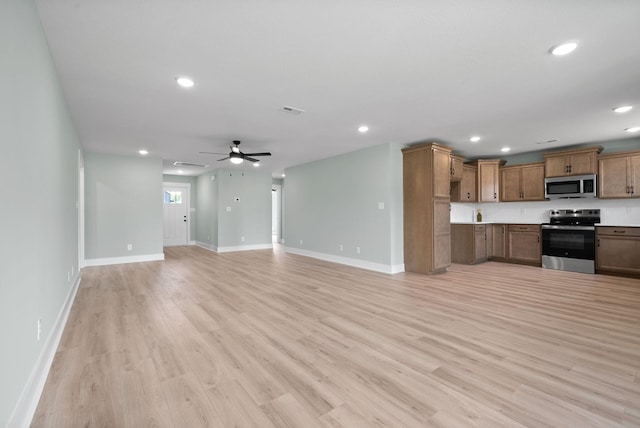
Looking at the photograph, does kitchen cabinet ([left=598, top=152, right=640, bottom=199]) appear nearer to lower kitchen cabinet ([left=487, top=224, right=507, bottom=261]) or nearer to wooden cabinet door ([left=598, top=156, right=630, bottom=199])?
wooden cabinet door ([left=598, top=156, right=630, bottom=199])

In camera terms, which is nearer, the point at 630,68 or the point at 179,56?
the point at 179,56

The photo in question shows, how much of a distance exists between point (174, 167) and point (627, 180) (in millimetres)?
10330

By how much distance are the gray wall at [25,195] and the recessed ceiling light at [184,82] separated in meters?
0.98

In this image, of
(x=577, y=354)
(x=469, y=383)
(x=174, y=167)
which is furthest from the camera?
(x=174, y=167)

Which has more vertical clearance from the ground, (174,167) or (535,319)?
(174,167)

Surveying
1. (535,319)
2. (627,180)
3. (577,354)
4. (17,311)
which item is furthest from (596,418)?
(627,180)

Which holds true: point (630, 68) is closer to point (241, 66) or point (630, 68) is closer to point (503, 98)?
point (503, 98)

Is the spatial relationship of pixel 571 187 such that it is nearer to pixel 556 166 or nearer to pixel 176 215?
pixel 556 166

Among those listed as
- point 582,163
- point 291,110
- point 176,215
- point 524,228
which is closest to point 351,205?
point 291,110

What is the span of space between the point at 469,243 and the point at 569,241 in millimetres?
1767

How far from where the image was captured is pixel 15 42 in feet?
5.09

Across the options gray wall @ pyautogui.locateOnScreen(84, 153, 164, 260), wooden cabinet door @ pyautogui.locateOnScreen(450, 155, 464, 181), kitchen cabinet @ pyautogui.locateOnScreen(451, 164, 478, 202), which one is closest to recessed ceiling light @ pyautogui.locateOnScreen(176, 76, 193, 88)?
gray wall @ pyautogui.locateOnScreen(84, 153, 164, 260)

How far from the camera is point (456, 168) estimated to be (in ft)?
20.4

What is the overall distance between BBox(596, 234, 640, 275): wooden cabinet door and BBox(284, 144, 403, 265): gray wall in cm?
364
